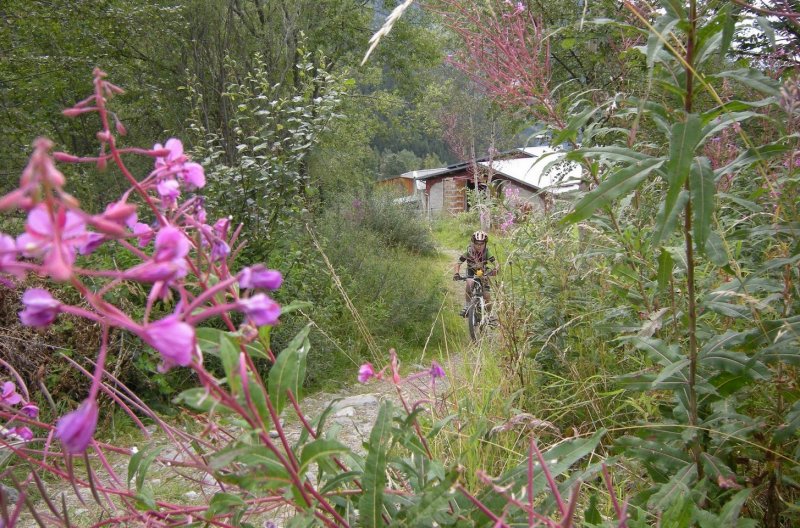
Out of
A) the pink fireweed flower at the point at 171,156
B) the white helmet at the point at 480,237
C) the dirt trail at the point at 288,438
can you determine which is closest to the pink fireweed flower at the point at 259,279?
the pink fireweed flower at the point at 171,156

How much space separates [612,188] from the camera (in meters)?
1.36

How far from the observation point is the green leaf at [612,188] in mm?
1345

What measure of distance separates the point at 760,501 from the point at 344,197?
9.88 m

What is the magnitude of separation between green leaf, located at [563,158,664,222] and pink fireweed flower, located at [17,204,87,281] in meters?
1.11

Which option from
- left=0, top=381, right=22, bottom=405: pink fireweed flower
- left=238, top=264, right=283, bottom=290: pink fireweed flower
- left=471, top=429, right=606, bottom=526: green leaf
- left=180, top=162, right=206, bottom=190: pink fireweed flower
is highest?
left=180, top=162, right=206, bottom=190: pink fireweed flower

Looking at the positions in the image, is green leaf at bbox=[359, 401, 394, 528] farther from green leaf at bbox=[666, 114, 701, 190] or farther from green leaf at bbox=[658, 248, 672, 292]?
green leaf at bbox=[658, 248, 672, 292]

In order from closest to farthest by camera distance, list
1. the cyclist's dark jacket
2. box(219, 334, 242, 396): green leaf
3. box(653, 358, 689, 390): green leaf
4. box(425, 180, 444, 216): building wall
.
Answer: box(219, 334, 242, 396): green leaf
box(653, 358, 689, 390): green leaf
the cyclist's dark jacket
box(425, 180, 444, 216): building wall

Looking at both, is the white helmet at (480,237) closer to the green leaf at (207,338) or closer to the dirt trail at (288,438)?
the dirt trail at (288,438)

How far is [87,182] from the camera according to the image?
6.62m

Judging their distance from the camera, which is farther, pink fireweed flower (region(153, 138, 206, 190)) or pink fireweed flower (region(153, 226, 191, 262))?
pink fireweed flower (region(153, 138, 206, 190))

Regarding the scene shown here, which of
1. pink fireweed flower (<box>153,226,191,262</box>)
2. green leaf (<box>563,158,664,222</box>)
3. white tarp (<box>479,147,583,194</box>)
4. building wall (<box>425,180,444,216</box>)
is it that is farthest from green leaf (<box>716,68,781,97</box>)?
building wall (<box>425,180,444,216</box>)

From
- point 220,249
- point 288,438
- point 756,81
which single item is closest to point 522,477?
point 220,249

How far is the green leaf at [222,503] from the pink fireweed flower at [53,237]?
19.1 inches

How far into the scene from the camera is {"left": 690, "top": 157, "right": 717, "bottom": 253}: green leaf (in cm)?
123
